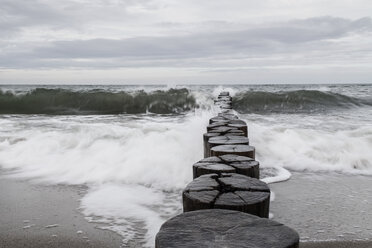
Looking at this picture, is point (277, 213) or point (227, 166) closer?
point (227, 166)

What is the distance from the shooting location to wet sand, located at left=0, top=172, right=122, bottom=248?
2.69 meters

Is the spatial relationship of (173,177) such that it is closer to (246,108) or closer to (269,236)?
(269,236)

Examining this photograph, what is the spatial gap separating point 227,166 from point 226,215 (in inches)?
33.6

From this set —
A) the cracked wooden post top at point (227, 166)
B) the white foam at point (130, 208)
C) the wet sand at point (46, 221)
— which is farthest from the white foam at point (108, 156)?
the cracked wooden post top at point (227, 166)

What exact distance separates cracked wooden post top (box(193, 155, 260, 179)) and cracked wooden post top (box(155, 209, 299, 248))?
76 centimetres

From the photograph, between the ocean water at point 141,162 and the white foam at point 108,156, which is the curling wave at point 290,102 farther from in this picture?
the white foam at point 108,156

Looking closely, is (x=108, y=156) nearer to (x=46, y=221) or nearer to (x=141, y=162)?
(x=141, y=162)

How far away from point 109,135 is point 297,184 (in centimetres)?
389

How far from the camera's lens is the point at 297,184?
4.12 m

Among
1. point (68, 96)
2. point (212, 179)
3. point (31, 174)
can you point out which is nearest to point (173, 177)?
point (31, 174)

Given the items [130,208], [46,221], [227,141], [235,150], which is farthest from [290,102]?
[46,221]

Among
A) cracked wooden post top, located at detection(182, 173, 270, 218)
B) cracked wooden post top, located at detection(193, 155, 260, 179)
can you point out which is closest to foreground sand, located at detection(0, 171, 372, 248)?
cracked wooden post top, located at detection(193, 155, 260, 179)

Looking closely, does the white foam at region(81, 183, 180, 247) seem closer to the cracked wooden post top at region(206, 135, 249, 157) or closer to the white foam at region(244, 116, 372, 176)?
the cracked wooden post top at region(206, 135, 249, 157)

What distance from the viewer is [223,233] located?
50.9 inches
